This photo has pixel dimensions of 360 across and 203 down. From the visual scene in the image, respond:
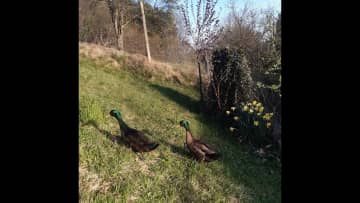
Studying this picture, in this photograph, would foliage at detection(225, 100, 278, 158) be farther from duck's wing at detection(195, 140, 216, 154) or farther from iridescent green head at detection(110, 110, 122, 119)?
iridescent green head at detection(110, 110, 122, 119)

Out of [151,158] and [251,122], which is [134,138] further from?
[251,122]

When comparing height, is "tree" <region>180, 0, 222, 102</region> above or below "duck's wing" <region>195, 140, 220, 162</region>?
above

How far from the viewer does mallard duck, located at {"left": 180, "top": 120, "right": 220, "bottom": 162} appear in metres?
1.66

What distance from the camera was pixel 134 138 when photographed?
5.12 ft

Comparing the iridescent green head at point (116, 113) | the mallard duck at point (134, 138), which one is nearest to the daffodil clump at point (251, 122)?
the mallard duck at point (134, 138)

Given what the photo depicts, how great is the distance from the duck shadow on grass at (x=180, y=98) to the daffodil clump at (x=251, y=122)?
0.33 meters

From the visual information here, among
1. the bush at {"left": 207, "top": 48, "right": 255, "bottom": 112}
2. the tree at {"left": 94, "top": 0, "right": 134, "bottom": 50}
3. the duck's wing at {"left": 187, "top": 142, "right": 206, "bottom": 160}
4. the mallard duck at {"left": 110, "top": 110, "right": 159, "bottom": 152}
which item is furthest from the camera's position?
the bush at {"left": 207, "top": 48, "right": 255, "bottom": 112}

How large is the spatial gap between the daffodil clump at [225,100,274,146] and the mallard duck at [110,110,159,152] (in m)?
0.95

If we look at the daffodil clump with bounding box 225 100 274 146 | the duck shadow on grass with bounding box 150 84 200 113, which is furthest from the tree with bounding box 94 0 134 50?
the daffodil clump with bounding box 225 100 274 146

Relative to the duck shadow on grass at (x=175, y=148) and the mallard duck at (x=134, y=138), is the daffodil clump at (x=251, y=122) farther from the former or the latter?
the mallard duck at (x=134, y=138)

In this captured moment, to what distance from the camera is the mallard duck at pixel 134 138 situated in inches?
60.7
